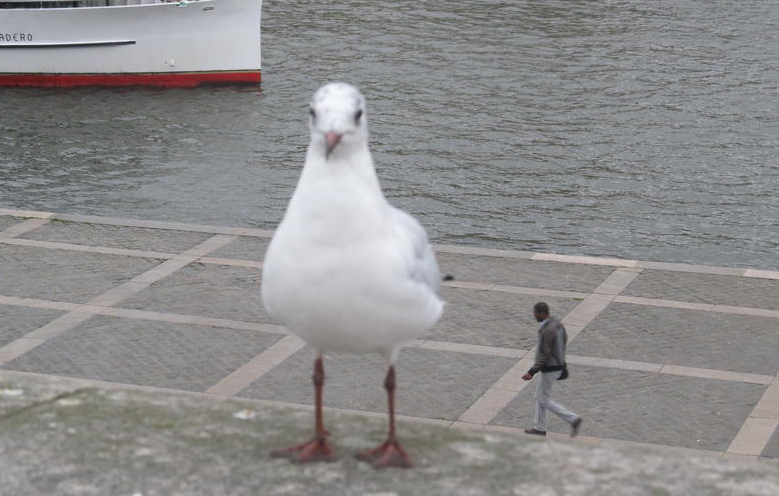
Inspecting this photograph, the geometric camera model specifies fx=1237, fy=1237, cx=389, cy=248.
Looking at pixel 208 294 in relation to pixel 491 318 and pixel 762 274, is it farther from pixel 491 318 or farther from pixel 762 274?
pixel 762 274

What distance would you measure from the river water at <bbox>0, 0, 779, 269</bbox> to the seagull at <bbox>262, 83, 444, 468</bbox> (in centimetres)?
1571

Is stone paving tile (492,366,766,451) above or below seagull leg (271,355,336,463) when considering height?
below

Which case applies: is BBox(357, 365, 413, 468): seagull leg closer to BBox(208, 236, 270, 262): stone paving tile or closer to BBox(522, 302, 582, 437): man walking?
BBox(522, 302, 582, 437): man walking

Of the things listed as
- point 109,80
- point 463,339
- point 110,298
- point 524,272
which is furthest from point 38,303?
point 109,80

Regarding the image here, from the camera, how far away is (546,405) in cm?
1091

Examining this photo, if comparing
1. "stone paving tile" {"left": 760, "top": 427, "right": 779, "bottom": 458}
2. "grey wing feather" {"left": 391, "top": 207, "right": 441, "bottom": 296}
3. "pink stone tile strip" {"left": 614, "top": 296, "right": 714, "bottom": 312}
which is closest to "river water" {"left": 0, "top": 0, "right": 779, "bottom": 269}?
"pink stone tile strip" {"left": 614, "top": 296, "right": 714, "bottom": 312}

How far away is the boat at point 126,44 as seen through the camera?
119 feet

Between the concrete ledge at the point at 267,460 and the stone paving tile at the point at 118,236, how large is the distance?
12527 mm

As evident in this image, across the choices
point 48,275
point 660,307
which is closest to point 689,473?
point 660,307

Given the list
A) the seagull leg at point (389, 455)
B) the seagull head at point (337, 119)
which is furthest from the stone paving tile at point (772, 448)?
the seagull head at point (337, 119)

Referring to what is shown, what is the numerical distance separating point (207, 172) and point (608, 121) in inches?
381

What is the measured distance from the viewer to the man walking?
10742mm

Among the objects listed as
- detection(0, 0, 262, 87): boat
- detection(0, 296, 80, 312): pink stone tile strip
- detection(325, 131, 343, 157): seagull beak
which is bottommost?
detection(0, 0, 262, 87): boat

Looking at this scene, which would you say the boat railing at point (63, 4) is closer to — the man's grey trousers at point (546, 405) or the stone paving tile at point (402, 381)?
the stone paving tile at point (402, 381)
